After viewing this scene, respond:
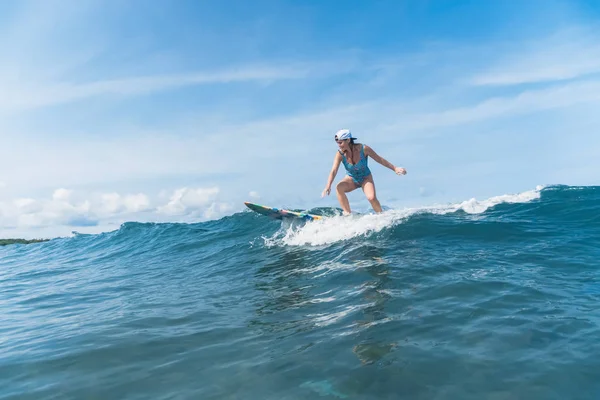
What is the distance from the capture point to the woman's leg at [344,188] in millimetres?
12645

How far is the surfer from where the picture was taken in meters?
11.9

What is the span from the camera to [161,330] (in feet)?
19.6

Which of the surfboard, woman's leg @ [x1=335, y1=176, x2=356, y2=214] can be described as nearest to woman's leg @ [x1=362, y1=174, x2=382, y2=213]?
woman's leg @ [x1=335, y1=176, x2=356, y2=214]

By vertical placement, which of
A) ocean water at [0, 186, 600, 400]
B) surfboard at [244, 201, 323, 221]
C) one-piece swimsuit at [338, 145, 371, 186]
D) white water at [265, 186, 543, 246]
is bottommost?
ocean water at [0, 186, 600, 400]

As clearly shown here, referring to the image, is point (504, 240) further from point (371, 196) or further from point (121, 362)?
point (121, 362)

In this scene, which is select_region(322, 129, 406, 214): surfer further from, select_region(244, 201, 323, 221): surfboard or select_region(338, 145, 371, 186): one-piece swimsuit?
select_region(244, 201, 323, 221): surfboard

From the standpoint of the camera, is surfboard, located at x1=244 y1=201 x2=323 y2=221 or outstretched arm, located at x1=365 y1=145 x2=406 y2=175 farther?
surfboard, located at x1=244 y1=201 x2=323 y2=221

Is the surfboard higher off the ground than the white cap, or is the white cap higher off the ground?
the white cap

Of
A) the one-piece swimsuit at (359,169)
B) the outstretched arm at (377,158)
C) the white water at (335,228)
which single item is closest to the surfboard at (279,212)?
the white water at (335,228)

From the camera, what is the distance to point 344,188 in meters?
12.7

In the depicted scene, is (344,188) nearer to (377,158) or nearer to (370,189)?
(370,189)

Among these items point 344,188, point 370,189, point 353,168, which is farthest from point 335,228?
point 353,168

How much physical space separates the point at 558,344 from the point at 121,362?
5.09 meters

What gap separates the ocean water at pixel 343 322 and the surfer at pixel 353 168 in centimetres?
122
